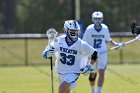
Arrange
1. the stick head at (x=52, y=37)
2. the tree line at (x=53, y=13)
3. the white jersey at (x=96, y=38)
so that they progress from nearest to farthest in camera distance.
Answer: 1. the stick head at (x=52, y=37)
2. the white jersey at (x=96, y=38)
3. the tree line at (x=53, y=13)

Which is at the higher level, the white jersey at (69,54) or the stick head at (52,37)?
the stick head at (52,37)

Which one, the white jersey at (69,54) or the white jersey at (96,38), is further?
the white jersey at (96,38)

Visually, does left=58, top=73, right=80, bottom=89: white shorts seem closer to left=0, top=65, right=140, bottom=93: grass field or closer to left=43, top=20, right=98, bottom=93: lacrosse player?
left=43, top=20, right=98, bottom=93: lacrosse player

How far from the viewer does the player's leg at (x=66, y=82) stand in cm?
1312

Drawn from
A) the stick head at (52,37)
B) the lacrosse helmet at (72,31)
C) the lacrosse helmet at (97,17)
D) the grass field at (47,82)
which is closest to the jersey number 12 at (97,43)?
the lacrosse helmet at (97,17)

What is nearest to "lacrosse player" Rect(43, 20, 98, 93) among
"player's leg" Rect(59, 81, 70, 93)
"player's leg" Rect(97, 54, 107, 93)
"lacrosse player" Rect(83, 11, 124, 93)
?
"player's leg" Rect(59, 81, 70, 93)

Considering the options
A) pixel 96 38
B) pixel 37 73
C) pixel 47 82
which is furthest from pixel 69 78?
pixel 37 73

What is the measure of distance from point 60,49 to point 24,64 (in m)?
19.3

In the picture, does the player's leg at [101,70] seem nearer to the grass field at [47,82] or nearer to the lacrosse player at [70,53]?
the grass field at [47,82]

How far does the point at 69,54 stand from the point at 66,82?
0.58m

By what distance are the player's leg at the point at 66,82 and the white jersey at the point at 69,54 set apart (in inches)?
3.4

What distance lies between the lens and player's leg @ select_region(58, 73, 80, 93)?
13116 millimetres

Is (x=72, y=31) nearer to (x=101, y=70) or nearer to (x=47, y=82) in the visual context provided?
(x=101, y=70)

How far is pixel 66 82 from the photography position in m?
13.2
